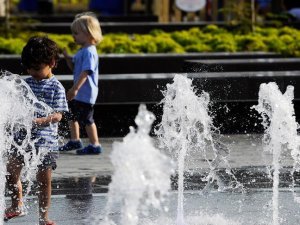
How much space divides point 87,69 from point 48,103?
3.33 m

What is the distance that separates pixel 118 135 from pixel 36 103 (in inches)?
199

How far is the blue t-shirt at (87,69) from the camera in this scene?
10211 mm

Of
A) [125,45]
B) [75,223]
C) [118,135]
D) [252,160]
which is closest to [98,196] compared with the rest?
[75,223]

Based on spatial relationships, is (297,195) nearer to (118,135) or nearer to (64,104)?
(64,104)

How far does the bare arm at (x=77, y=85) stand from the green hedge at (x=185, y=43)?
16.2 ft

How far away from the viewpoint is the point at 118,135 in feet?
38.9

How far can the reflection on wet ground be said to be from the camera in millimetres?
7355

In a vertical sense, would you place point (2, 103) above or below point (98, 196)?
above

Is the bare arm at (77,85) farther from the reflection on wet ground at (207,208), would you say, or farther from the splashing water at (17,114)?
the splashing water at (17,114)

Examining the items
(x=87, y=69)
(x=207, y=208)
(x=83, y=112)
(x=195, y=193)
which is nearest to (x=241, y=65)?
(x=83, y=112)

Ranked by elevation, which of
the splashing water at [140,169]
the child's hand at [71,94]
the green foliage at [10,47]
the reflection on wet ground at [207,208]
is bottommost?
the reflection on wet ground at [207,208]

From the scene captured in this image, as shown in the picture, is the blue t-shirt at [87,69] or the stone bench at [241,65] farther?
the stone bench at [241,65]

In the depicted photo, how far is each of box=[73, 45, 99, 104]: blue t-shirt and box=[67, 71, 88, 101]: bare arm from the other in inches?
3.6

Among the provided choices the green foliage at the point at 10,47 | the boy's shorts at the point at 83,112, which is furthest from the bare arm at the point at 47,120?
the green foliage at the point at 10,47
